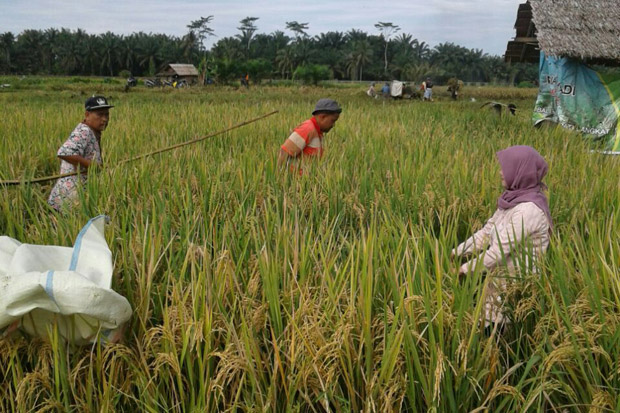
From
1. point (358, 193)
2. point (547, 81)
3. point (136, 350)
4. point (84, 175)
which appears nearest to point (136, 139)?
point (84, 175)

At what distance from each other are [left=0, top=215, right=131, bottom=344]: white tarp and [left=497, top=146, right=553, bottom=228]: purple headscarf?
1.58m

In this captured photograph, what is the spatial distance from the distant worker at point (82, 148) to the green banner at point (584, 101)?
6.31 metres

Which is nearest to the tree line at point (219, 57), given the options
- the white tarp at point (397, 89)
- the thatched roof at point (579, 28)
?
the white tarp at point (397, 89)

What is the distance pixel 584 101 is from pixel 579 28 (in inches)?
42.1

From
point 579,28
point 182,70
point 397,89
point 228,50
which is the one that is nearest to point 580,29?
point 579,28

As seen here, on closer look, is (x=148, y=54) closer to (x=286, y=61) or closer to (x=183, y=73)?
(x=286, y=61)

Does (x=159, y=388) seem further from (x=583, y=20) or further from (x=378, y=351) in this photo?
(x=583, y=20)

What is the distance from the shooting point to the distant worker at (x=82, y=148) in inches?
129

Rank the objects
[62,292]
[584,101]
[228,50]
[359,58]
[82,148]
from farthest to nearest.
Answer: [359,58] → [228,50] → [584,101] → [82,148] → [62,292]

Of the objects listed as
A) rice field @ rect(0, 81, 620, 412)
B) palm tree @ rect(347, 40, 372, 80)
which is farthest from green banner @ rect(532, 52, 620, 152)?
Result: palm tree @ rect(347, 40, 372, 80)

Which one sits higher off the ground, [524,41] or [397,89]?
[524,41]

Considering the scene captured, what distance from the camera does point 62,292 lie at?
4.21 feet

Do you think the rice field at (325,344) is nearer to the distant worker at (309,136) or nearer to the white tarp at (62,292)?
the white tarp at (62,292)

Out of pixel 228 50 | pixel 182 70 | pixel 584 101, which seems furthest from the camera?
pixel 228 50
